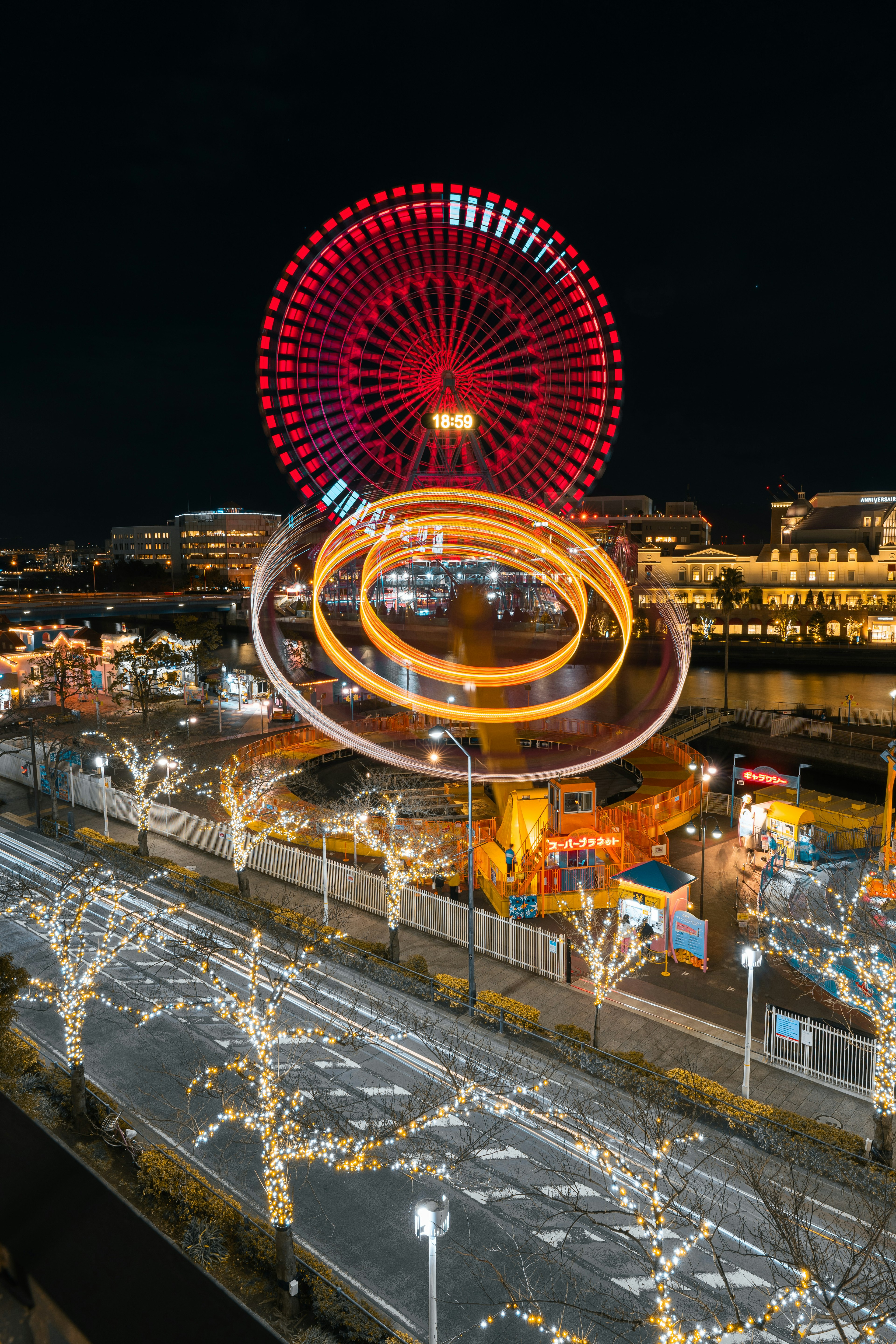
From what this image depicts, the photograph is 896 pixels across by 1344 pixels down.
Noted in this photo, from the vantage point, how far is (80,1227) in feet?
5.03

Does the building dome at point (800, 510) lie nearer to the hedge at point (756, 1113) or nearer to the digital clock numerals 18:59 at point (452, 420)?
the digital clock numerals 18:59 at point (452, 420)

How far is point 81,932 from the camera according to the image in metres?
15.2

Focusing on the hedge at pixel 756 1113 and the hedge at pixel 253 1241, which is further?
the hedge at pixel 756 1113

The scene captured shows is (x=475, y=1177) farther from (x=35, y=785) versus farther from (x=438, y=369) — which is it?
(x=438, y=369)

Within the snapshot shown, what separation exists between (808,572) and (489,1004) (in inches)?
3891

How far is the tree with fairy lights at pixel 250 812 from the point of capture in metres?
21.8

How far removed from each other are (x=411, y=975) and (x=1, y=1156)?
16.1 meters

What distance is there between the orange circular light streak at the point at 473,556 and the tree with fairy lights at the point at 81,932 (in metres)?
8.79

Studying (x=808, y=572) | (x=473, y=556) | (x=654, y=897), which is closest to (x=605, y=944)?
(x=654, y=897)

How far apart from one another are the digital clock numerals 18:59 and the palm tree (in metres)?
34.1

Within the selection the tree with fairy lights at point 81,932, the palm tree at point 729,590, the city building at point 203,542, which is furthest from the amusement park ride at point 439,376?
the city building at point 203,542

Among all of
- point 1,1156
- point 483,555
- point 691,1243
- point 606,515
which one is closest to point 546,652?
point 483,555

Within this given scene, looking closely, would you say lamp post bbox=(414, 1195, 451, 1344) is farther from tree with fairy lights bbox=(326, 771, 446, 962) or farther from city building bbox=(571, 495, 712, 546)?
city building bbox=(571, 495, 712, 546)

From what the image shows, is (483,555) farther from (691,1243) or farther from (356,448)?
(691,1243)
